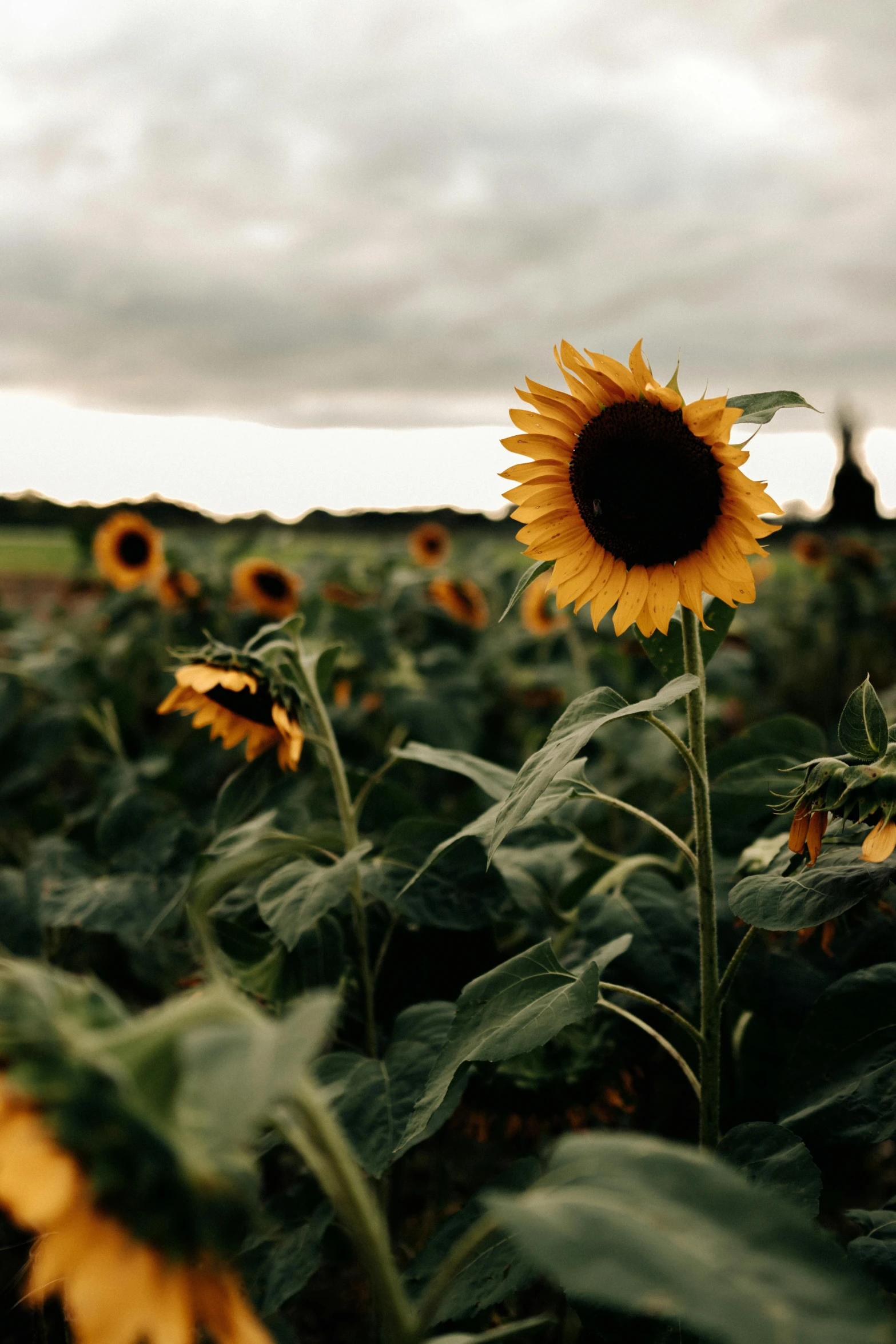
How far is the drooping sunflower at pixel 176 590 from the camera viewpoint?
13.3ft

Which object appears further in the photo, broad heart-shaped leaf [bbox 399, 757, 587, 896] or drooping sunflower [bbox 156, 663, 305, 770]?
drooping sunflower [bbox 156, 663, 305, 770]

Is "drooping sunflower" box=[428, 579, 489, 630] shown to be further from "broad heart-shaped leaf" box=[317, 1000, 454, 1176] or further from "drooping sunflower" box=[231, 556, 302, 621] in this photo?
"broad heart-shaped leaf" box=[317, 1000, 454, 1176]

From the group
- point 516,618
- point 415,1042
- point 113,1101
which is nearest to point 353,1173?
point 113,1101

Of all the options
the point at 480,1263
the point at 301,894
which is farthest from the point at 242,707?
the point at 480,1263

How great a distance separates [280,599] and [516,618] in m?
2.12

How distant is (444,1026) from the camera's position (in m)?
1.15

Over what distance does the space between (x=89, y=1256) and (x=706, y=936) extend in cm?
77

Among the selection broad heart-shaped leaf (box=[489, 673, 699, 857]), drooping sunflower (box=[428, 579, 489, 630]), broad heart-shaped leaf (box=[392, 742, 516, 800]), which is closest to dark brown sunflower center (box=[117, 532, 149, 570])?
drooping sunflower (box=[428, 579, 489, 630])

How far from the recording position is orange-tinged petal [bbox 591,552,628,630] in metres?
1.19

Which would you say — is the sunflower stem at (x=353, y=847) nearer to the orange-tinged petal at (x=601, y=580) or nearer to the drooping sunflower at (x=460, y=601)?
the orange-tinged petal at (x=601, y=580)

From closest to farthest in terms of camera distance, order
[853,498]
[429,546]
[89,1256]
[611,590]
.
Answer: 1. [89,1256]
2. [611,590]
3. [429,546]
4. [853,498]

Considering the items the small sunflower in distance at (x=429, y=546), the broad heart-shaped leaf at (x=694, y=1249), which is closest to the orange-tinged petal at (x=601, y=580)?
the broad heart-shaped leaf at (x=694, y=1249)

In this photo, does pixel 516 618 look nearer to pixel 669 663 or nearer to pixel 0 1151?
pixel 669 663

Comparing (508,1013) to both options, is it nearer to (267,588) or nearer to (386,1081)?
(386,1081)
